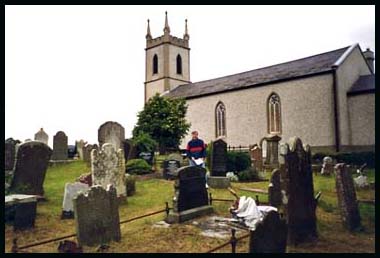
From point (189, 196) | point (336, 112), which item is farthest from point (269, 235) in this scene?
point (336, 112)

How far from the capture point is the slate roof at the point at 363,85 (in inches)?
982

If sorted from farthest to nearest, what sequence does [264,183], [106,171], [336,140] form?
[336,140] < [264,183] < [106,171]

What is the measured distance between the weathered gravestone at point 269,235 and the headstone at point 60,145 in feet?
57.3

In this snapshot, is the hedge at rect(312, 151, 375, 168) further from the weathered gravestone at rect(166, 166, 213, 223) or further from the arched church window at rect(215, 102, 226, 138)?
the weathered gravestone at rect(166, 166, 213, 223)

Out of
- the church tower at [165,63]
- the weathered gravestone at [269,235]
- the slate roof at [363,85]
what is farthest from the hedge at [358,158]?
the church tower at [165,63]

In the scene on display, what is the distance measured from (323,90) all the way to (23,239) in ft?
75.1

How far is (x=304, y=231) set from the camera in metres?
7.19

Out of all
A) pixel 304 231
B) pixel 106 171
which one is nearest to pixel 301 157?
pixel 304 231

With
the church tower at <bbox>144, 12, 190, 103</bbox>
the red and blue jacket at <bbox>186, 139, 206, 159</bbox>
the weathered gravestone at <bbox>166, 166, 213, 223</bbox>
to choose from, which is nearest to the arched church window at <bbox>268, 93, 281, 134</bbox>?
the red and blue jacket at <bbox>186, 139, 206, 159</bbox>

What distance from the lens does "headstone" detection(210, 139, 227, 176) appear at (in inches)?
571

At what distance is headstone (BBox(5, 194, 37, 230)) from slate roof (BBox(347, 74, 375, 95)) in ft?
76.9

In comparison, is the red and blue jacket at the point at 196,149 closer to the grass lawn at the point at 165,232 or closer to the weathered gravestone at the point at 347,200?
the grass lawn at the point at 165,232

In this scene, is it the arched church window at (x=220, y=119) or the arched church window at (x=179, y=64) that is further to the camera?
the arched church window at (x=179, y=64)
